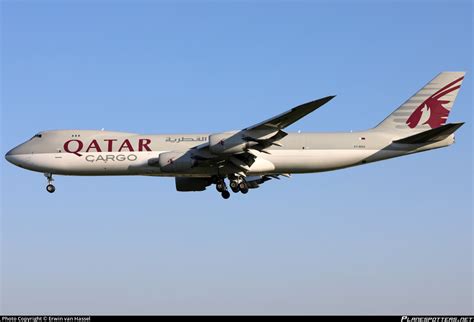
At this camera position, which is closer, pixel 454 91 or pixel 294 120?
pixel 294 120

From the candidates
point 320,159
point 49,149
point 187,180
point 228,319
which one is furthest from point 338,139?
point 228,319

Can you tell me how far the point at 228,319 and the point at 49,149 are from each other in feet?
78.2

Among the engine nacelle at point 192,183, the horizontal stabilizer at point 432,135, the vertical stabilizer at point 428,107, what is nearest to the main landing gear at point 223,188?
the engine nacelle at point 192,183

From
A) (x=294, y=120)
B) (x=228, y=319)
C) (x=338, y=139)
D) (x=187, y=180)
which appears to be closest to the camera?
(x=228, y=319)

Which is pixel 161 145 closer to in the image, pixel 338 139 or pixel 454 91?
pixel 338 139

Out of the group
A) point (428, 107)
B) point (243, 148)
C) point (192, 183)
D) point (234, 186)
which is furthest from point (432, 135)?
point (192, 183)

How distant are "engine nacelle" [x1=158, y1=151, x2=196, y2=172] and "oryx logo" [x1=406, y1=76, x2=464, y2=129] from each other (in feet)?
42.9

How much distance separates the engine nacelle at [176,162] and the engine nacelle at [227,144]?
6.11 feet

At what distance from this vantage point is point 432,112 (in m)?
50.9

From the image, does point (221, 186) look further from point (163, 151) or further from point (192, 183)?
point (163, 151)

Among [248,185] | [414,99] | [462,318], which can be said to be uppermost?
[414,99]

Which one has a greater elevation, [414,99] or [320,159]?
[414,99]

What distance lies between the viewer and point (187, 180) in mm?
52469

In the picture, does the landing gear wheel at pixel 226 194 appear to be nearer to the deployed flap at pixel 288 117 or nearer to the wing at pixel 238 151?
the wing at pixel 238 151
